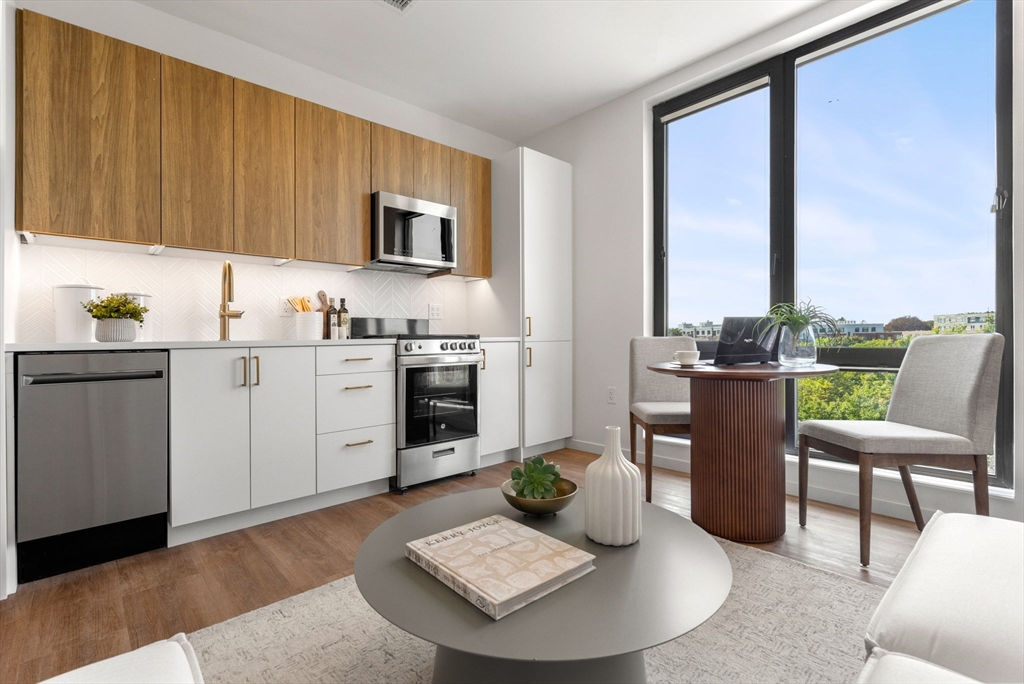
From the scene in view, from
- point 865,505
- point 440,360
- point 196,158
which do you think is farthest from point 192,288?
point 865,505

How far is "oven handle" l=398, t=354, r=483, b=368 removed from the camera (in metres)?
3.06

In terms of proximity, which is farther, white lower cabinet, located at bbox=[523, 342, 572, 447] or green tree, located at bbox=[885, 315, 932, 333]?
white lower cabinet, located at bbox=[523, 342, 572, 447]

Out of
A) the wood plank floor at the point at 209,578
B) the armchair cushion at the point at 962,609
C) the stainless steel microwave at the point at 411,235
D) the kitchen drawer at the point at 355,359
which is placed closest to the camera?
the armchair cushion at the point at 962,609

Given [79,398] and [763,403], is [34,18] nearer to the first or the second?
[79,398]

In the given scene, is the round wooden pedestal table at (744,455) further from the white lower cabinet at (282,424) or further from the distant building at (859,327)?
the white lower cabinet at (282,424)

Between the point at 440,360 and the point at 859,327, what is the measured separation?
2483 millimetres

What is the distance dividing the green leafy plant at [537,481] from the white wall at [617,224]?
7.42 feet

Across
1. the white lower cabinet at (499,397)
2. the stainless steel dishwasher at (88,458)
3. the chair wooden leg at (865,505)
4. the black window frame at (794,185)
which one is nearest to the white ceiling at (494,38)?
the black window frame at (794,185)

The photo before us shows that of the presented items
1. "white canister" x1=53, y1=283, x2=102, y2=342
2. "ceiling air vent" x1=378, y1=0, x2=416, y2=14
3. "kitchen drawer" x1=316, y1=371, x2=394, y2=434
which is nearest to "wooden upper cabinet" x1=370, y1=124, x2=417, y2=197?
"ceiling air vent" x1=378, y1=0, x2=416, y2=14

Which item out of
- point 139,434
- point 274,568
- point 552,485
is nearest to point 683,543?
point 552,485

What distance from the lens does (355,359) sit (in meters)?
2.87

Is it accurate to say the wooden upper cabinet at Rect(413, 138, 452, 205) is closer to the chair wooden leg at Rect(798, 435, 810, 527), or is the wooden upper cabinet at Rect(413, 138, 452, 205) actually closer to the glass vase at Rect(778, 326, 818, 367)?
the glass vase at Rect(778, 326, 818, 367)

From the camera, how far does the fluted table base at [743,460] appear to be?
2219 mm

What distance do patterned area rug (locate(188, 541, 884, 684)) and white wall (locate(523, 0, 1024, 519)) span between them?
1.32 meters
